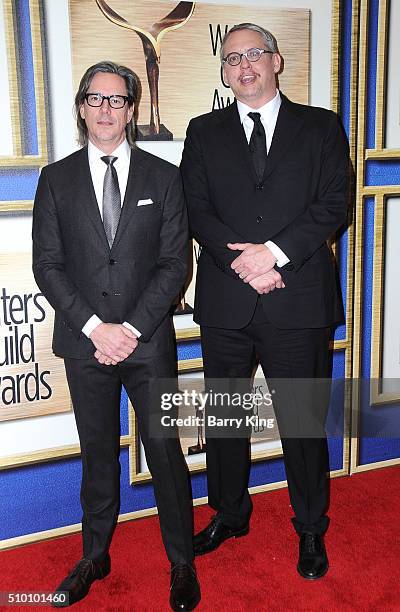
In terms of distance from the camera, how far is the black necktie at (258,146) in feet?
8.28

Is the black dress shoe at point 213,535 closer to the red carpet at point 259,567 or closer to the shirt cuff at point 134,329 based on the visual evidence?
the red carpet at point 259,567

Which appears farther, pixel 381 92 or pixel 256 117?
pixel 381 92

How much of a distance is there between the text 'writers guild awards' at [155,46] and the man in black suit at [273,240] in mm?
269

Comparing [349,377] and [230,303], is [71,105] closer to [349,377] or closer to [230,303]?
[230,303]

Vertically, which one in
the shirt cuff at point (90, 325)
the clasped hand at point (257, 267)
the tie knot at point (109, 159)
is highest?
the tie knot at point (109, 159)

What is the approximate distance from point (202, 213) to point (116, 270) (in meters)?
0.42

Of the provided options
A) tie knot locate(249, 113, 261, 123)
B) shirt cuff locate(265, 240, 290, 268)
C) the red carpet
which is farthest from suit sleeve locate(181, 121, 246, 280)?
the red carpet

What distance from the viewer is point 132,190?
7.68 feet

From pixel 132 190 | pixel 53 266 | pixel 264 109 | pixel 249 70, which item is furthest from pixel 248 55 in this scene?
pixel 53 266

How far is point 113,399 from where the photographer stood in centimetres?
247

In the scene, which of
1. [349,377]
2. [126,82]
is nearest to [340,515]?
[349,377]

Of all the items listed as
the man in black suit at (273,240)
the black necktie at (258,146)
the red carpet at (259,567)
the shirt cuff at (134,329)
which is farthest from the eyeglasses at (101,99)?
the red carpet at (259,567)

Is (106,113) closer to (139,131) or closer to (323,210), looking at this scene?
(139,131)

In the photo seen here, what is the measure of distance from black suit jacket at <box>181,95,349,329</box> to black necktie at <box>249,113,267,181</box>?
0.03 metres
